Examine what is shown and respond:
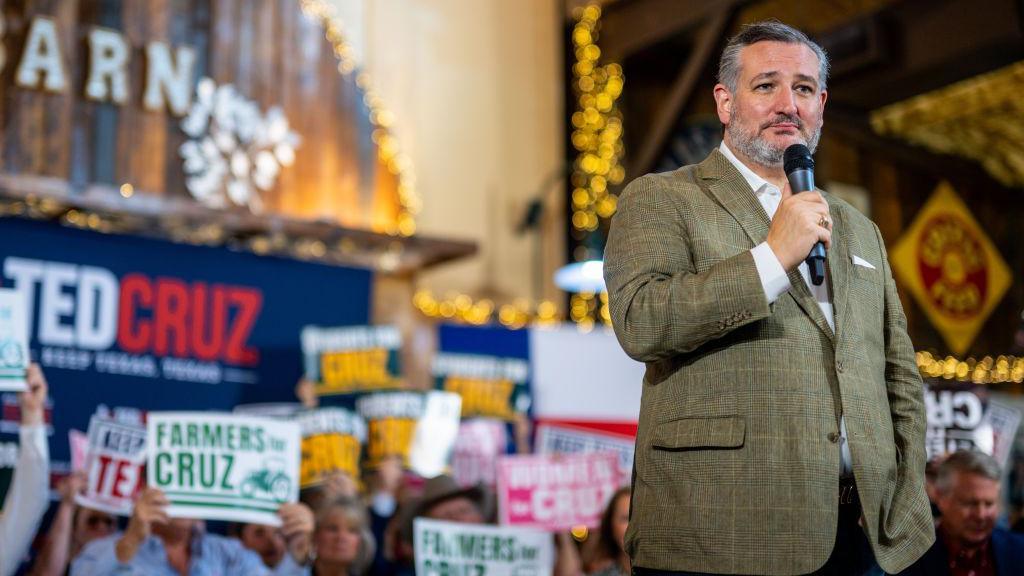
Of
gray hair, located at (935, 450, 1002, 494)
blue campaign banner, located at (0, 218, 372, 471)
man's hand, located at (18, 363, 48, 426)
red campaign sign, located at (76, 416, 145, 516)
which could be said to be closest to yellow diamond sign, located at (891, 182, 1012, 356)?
blue campaign banner, located at (0, 218, 372, 471)

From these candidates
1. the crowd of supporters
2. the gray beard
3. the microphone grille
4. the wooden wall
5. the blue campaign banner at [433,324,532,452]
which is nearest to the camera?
the microphone grille

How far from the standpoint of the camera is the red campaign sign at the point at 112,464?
4.20 meters

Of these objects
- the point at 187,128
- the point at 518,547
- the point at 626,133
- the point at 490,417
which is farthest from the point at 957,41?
the point at 187,128

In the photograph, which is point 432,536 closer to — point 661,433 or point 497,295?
point 661,433

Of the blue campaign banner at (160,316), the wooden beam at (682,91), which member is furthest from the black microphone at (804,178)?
the wooden beam at (682,91)

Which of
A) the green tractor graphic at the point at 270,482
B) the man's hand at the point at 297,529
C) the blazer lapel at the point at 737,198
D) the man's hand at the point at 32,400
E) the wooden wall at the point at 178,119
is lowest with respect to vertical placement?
the man's hand at the point at 297,529

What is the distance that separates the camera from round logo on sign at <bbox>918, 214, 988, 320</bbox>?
24.0 feet

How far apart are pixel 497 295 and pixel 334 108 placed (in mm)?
1457

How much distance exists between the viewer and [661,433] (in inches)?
71.6

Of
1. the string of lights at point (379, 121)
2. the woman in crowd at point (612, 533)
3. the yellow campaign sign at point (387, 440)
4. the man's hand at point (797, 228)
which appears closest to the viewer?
the man's hand at point (797, 228)

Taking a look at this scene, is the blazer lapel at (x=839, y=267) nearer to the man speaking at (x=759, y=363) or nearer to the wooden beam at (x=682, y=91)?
the man speaking at (x=759, y=363)

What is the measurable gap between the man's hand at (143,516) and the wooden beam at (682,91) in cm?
380

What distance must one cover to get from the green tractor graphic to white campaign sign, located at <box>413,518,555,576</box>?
0.48 metres

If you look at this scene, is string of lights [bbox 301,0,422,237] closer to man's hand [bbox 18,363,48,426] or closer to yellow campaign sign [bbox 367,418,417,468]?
yellow campaign sign [bbox 367,418,417,468]
